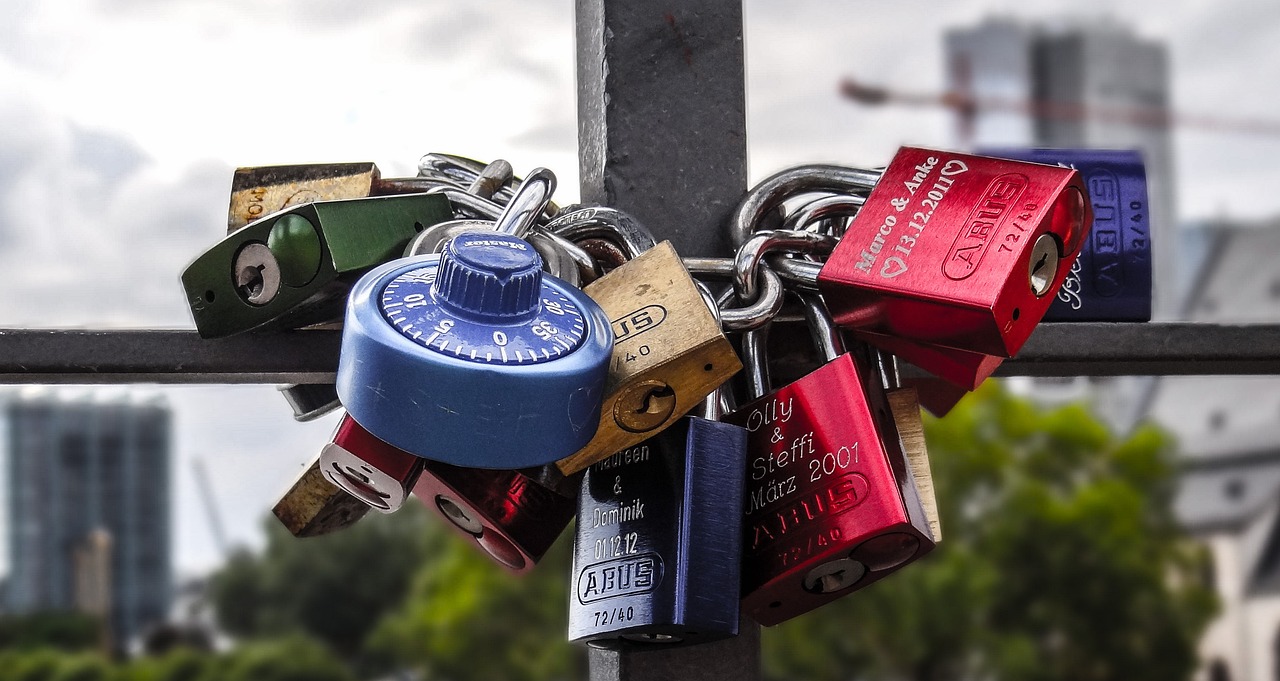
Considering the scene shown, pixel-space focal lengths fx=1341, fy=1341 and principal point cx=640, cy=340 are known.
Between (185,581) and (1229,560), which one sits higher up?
(1229,560)

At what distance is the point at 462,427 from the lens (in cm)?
62

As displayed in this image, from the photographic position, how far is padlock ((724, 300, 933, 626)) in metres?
0.71

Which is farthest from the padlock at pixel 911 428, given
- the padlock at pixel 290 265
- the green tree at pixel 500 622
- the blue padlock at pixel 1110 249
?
the green tree at pixel 500 622

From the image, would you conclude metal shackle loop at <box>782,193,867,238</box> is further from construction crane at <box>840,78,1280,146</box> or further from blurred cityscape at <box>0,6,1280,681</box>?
construction crane at <box>840,78,1280,146</box>

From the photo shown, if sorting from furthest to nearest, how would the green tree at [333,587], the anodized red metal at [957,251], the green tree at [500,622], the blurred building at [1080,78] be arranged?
the blurred building at [1080,78] → the green tree at [333,587] → the green tree at [500,622] → the anodized red metal at [957,251]

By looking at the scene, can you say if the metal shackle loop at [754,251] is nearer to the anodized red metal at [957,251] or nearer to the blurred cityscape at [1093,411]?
the anodized red metal at [957,251]

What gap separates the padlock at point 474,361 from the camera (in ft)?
2.02

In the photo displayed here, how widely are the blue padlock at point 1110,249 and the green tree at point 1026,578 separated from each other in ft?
47.5

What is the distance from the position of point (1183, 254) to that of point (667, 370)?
52.5 m

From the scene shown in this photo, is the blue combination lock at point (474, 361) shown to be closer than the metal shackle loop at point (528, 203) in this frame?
Yes

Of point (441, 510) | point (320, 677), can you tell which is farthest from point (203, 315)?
point (320, 677)

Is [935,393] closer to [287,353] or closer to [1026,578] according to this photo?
[287,353]

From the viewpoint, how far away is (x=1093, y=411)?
17719 millimetres

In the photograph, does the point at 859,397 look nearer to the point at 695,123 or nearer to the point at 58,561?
the point at 695,123
